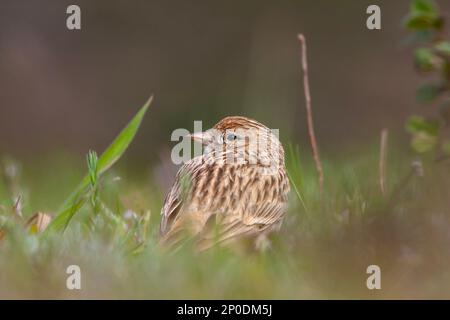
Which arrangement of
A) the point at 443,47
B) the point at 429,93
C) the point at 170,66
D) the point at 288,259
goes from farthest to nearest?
the point at 170,66
the point at 429,93
the point at 443,47
the point at 288,259

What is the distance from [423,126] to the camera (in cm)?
442

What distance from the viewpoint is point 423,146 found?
14.4 ft

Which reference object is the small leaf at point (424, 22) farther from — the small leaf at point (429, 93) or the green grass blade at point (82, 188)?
the green grass blade at point (82, 188)

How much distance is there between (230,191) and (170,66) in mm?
7579

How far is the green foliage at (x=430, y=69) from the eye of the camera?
14.1 feet

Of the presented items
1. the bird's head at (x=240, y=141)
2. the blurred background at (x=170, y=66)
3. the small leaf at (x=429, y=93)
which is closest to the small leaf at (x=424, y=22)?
the small leaf at (x=429, y=93)

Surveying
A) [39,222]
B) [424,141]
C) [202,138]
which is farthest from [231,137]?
[39,222]

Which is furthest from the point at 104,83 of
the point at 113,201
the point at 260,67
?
the point at 113,201

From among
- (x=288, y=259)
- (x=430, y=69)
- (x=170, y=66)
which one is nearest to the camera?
(x=288, y=259)

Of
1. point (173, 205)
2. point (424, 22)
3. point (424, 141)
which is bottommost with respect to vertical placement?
point (173, 205)

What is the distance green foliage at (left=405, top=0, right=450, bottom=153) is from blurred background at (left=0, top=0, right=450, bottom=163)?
5.01 m

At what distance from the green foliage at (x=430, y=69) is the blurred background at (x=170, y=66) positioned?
501cm

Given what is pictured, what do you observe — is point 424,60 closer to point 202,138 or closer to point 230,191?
point 230,191
